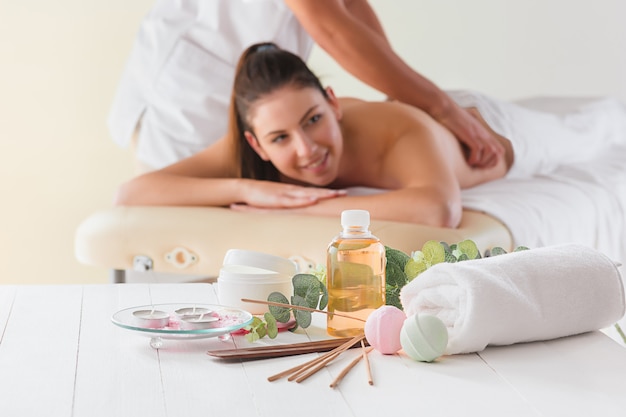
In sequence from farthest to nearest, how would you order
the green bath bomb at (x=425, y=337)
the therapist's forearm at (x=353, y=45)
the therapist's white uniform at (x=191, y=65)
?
the therapist's white uniform at (x=191, y=65)
the therapist's forearm at (x=353, y=45)
the green bath bomb at (x=425, y=337)

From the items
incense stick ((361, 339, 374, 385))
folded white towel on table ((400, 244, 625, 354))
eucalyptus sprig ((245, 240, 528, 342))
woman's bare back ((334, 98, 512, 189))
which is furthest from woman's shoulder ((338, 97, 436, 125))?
incense stick ((361, 339, 374, 385))

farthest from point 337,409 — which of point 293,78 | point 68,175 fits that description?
point 68,175

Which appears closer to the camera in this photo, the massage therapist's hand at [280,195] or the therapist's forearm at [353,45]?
the massage therapist's hand at [280,195]

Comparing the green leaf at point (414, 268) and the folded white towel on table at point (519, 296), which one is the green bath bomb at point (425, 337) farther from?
the green leaf at point (414, 268)

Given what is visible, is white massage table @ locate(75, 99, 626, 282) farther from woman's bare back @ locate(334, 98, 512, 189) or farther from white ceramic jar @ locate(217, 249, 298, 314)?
white ceramic jar @ locate(217, 249, 298, 314)

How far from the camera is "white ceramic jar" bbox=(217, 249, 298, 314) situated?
1064 mm

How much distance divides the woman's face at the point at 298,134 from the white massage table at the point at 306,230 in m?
0.25

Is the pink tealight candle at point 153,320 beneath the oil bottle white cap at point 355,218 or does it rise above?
beneath

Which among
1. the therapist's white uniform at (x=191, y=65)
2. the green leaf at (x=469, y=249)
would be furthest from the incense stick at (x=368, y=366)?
the therapist's white uniform at (x=191, y=65)

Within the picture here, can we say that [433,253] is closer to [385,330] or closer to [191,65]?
[385,330]

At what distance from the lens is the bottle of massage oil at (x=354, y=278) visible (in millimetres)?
1004

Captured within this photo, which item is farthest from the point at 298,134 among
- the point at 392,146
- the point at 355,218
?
the point at 355,218

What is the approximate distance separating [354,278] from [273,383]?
8.8 inches

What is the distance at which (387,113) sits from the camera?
8.00 ft
